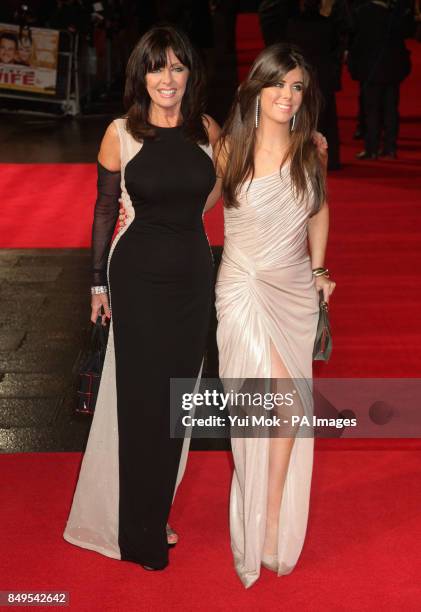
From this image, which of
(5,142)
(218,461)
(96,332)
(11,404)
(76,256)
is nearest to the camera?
(96,332)

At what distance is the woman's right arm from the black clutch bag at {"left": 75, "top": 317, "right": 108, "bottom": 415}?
6 centimetres

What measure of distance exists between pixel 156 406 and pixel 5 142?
33.1ft

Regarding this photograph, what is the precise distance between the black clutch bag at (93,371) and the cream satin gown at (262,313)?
0.44 metres

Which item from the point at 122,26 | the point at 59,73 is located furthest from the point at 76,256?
the point at 122,26

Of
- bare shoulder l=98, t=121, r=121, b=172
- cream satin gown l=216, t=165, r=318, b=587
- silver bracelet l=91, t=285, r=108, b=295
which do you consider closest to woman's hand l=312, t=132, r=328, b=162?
cream satin gown l=216, t=165, r=318, b=587

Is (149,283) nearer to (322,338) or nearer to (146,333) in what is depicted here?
(146,333)

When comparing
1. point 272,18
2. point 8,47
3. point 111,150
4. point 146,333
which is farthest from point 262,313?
point 8,47

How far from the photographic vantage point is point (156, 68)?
363cm

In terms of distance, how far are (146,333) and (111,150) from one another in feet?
2.02

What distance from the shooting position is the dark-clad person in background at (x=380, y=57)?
11.5 metres

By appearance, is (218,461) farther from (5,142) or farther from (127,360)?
(5,142)

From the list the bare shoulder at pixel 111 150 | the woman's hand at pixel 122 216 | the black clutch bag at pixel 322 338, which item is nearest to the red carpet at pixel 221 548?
the black clutch bag at pixel 322 338

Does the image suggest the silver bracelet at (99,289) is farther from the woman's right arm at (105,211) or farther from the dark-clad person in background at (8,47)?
the dark-clad person in background at (8,47)

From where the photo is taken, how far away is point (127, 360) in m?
3.76
